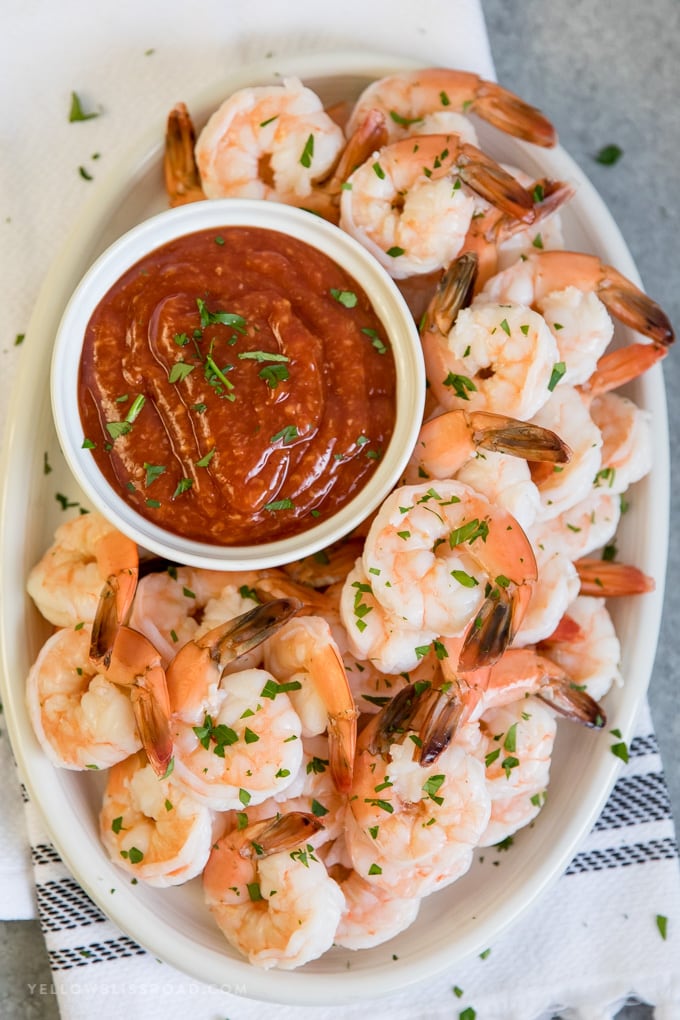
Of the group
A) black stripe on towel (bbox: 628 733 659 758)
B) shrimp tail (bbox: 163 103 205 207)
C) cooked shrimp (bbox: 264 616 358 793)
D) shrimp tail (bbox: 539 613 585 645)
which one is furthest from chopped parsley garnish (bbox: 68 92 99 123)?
black stripe on towel (bbox: 628 733 659 758)

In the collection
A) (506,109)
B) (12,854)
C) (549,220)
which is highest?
(506,109)

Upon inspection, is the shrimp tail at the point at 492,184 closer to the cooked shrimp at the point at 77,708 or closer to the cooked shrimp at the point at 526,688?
the cooked shrimp at the point at 526,688

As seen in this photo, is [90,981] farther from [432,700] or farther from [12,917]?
[432,700]

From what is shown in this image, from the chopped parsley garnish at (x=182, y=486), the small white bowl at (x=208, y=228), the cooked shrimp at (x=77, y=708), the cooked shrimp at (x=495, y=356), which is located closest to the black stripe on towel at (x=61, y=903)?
the cooked shrimp at (x=77, y=708)

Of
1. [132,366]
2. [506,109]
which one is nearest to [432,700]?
[132,366]

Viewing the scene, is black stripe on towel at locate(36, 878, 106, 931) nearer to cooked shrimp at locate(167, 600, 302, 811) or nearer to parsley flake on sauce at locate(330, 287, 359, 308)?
cooked shrimp at locate(167, 600, 302, 811)
